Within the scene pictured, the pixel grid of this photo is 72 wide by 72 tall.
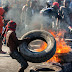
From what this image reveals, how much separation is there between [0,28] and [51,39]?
333 cm

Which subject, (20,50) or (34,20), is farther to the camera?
(34,20)

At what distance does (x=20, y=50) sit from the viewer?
4.48 metres

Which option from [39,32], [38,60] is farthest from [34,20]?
[38,60]

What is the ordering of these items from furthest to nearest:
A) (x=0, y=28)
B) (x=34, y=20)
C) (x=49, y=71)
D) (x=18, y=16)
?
(x=18, y=16) < (x=34, y=20) < (x=0, y=28) < (x=49, y=71)

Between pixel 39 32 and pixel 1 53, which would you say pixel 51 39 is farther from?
pixel 1 53

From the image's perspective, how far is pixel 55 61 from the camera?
198 inches

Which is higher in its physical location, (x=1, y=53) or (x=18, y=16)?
(x=18, y=16)

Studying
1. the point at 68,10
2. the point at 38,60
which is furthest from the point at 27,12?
the point at 38,60

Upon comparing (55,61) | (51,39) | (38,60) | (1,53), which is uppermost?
(51,39)

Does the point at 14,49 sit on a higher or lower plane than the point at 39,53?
higher

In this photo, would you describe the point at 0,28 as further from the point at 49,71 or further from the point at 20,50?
the point at 49,71

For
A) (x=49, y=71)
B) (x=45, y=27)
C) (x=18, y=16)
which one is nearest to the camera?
(x=49, y=71)

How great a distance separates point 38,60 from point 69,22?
15.2ft

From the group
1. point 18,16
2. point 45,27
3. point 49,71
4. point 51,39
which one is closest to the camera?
point 49,71
